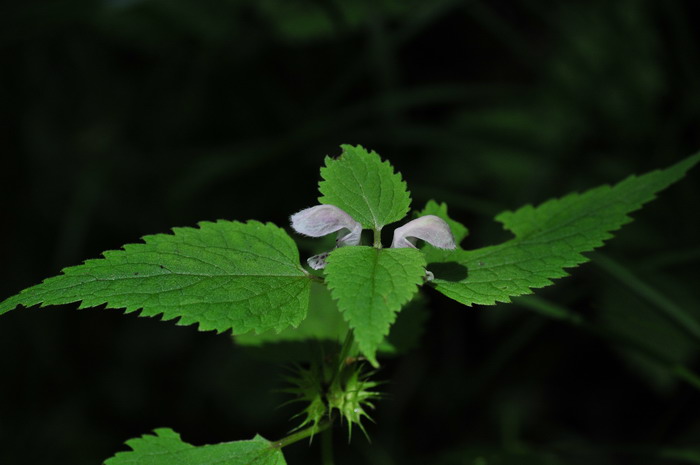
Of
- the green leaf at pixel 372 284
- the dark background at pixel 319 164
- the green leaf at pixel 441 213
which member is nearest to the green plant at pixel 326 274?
the green leaf at pixel 372 284

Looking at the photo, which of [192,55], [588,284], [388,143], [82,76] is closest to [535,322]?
[588,284]

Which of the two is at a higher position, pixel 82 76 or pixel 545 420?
pixel 82 76

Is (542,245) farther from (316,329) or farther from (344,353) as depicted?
(316,329)

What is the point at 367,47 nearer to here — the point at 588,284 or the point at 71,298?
the point at 588,284

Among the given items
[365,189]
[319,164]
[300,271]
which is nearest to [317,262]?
[300,271]

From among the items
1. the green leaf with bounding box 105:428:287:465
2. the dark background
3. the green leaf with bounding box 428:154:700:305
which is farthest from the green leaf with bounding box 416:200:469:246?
the dark background
